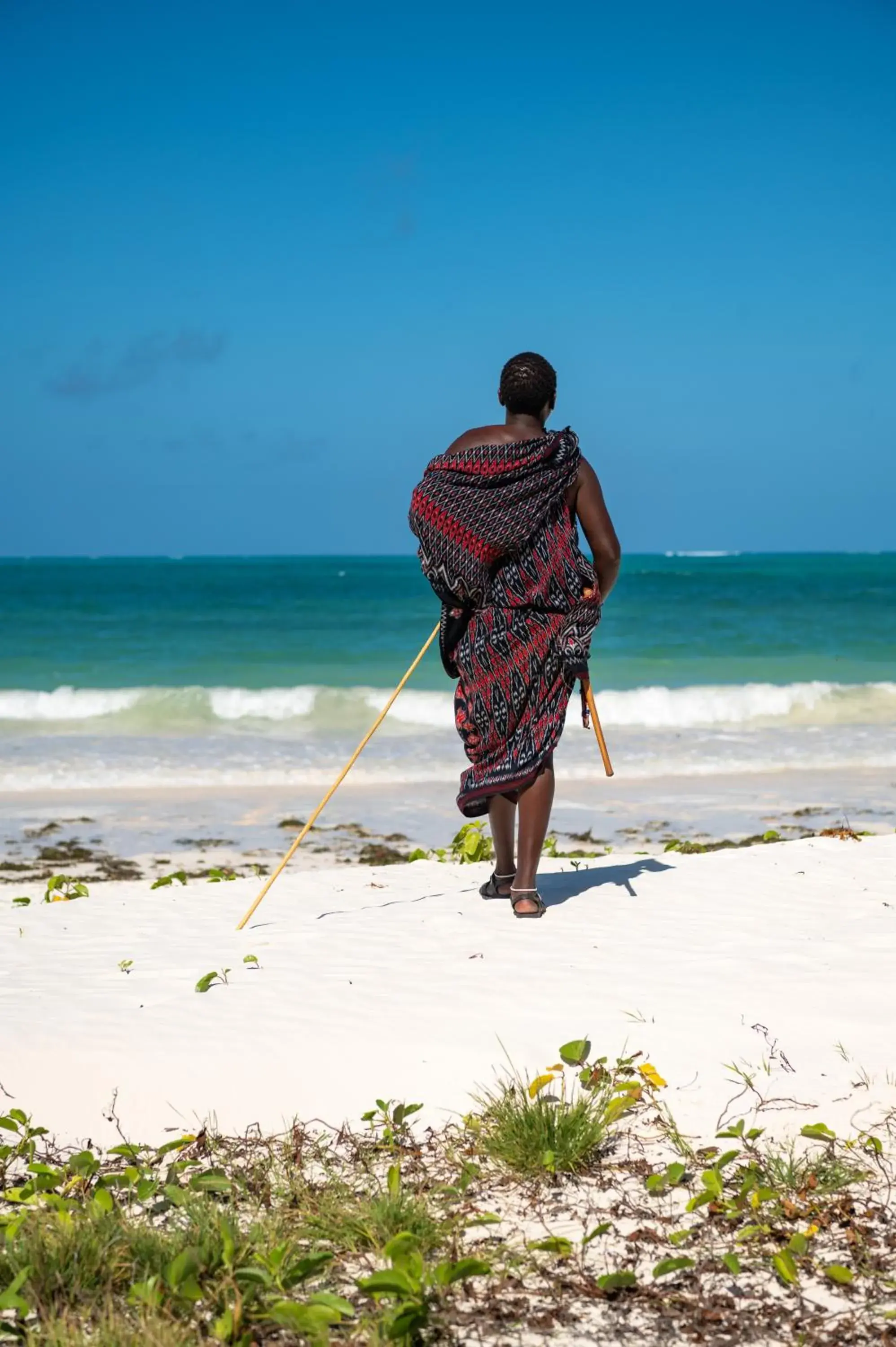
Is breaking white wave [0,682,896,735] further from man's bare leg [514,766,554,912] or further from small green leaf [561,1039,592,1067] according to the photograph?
small green leaf [561,1039,592,1067]

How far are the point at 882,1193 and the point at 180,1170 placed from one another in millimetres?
1660

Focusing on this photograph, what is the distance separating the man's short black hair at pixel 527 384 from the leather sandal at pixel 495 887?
199 cm

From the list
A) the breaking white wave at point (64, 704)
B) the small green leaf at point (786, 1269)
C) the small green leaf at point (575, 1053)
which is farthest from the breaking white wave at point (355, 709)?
the small green leaf at point (786, 1269)

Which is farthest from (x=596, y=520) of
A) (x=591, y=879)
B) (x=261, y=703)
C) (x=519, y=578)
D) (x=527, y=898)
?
(x=261, y=703)

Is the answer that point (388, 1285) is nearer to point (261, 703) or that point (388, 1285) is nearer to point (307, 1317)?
point (307, 1317)

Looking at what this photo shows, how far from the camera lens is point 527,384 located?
16.1 ft

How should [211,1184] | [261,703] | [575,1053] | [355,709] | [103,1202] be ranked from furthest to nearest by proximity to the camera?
[261,703] < [355,709] < [575,1053] < [211,1184] < [103,1202]

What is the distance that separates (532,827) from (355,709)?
12.5 metres

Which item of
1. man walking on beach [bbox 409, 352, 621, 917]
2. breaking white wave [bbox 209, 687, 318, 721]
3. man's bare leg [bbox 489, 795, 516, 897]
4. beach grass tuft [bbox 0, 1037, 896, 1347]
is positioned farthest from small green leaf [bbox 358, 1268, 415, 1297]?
breaking white wave [bbox 209, 687, 318, 721]

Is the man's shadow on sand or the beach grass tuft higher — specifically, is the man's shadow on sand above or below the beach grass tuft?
below

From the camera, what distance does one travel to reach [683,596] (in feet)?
159

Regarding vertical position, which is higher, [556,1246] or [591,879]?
[556,1246]

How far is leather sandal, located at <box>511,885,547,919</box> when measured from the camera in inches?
200

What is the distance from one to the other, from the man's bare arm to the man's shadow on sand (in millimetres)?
1401
